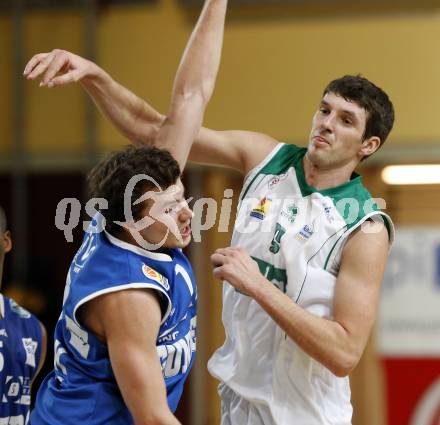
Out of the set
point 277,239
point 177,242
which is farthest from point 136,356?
point 277,239

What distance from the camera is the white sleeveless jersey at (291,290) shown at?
10.7 ft

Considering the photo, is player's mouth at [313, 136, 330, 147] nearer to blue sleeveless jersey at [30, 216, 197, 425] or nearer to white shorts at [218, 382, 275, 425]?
blue sleeveless jersey at [30, 216, 197, 425]

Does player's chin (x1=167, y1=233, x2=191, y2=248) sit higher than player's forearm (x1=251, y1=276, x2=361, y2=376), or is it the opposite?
player's chin (x1=167, y1=233, x2=191, y2=248)

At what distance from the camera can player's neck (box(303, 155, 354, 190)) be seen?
11.2 feet

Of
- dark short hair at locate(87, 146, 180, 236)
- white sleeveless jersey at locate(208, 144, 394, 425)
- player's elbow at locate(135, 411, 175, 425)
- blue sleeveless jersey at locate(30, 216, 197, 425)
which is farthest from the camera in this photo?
white sleeveless jersey at locate(208, 144, 394, 425)

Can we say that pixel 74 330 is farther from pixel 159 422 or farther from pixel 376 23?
pixel 376 23

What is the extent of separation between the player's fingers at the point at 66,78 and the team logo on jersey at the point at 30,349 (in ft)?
2.93

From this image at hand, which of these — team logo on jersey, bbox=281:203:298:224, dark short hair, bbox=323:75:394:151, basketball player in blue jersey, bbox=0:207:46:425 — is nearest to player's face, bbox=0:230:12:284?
basketball player in blue jersey, bbox=0:207:46:425

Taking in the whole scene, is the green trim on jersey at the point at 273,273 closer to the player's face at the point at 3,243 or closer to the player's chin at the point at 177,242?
the player's chin at the point at 177,242

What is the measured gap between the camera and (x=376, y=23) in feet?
21.8

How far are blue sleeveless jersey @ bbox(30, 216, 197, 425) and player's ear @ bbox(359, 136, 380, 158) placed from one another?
86cm

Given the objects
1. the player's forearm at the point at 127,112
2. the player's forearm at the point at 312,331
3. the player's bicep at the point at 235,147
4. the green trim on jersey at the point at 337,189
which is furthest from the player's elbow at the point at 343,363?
the player's forearm at the point at 127,112

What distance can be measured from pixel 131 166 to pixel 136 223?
17cm

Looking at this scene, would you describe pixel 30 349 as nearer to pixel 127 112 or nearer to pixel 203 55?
pixel 127 112
